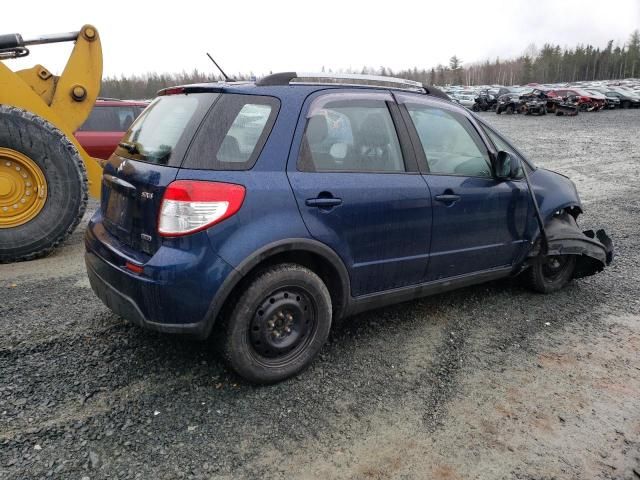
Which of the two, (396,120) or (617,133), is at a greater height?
(396,120)

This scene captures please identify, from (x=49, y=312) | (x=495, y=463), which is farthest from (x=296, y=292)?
(x=49, y=312)

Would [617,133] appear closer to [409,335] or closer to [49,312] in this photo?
[409,335]

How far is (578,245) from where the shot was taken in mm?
4273

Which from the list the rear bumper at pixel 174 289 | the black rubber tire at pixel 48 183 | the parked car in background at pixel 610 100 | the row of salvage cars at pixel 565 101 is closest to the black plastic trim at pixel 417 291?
the rear bumper at pixel 174 289

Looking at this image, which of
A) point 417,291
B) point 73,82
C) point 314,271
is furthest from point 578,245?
point 73,82

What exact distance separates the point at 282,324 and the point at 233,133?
3.88 ft

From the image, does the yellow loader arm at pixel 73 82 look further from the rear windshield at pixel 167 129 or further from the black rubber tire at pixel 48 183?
the rear windshield at pixel 167 129

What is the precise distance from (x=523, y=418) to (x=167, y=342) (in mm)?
2340

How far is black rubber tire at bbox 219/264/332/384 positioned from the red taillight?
0.45 m

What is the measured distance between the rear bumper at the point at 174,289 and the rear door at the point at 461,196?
1659 mm

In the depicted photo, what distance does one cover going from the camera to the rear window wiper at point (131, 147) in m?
3.02

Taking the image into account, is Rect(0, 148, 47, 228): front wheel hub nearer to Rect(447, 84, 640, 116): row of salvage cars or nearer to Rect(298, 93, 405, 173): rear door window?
Rect(298, 93, 405, 173): rear door window

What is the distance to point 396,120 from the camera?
3.32 m

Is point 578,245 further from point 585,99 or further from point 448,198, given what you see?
point 585,99
